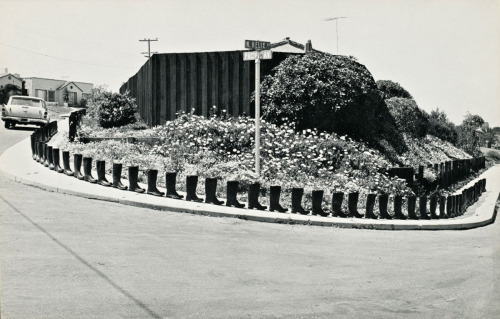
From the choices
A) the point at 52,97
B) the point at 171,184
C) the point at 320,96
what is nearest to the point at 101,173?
the point at 171,184

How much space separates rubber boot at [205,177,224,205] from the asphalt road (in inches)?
48.8

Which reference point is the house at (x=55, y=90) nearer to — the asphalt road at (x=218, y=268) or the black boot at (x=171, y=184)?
the black boot at (x=171, y=184)

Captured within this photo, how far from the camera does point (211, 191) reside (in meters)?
11.9

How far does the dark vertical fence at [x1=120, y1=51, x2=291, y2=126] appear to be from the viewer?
784 inches

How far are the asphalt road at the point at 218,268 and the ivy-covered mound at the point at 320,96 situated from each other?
822 centimetres

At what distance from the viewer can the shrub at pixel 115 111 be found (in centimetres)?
2273

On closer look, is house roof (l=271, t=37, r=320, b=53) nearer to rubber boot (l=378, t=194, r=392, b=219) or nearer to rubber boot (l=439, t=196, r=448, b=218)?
rubber boot (l=439, t=196, r=448, b=218)

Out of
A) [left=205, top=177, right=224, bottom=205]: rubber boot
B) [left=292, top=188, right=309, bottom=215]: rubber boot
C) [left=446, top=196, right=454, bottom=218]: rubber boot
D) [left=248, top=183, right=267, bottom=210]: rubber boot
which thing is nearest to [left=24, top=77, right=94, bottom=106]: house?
[left=446, top=196, right=454, bottom=218]: rubber boot

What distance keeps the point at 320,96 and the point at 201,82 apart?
400 cm

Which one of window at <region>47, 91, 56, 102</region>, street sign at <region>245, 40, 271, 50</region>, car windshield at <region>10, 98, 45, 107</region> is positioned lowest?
car windshield at <region>10, 98, 45, 107</region>

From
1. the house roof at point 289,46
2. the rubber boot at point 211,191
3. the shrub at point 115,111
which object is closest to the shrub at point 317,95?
the shrub at point 115,111

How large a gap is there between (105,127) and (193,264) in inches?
642

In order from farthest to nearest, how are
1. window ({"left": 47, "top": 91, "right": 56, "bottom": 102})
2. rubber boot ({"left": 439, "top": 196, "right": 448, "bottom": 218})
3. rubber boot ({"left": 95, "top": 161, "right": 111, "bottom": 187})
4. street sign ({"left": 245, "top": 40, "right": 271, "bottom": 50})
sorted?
window ({"left": 47, "top": 91, "right": 56, "bottom": 102}), rubber boot ({"left": 439, "top": 196, "right": 448, "bottom": 218}), street sign ({"left": 245, "top": 40, "right": 271, "bottom": 50}), rubber boot ({"left": 95, "top": 161, "right": 111, "bottom": 187})

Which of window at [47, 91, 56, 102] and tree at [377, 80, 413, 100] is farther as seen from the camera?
window at [47, 91, 56, 102]
